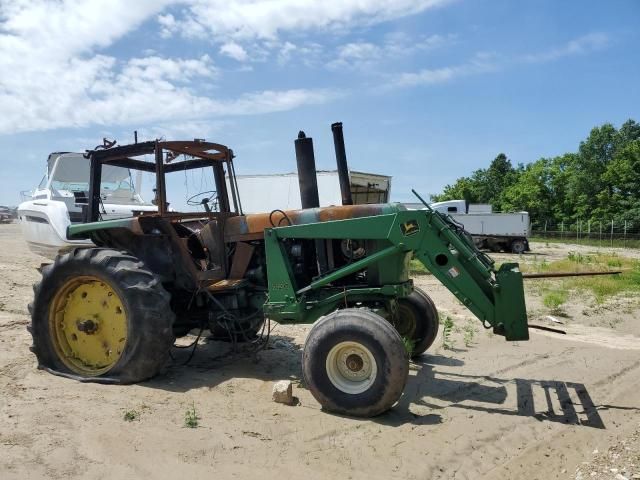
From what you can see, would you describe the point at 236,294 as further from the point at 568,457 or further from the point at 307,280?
the point at 568,457

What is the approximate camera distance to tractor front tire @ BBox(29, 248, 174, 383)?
216 inches

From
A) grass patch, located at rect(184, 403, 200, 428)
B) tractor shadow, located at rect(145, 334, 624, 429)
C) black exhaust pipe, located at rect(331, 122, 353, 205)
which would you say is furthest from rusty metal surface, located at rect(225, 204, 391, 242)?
grass patch, located at rect(184, 403, 200, 428)

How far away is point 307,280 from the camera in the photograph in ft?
20.1

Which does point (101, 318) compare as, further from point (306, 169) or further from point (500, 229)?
point (500, 229)

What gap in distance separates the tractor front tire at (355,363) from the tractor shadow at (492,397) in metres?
0.25

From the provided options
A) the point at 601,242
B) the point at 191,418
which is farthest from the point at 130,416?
the point at 601,242

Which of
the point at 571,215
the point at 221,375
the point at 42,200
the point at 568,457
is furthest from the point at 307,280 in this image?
the point at 571,215

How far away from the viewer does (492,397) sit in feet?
18.0

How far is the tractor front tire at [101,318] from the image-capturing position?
5496mm

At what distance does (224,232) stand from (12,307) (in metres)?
4.37

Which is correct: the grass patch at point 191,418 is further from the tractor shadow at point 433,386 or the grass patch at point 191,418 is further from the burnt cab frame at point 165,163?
the burnt cab frame at point 165,163

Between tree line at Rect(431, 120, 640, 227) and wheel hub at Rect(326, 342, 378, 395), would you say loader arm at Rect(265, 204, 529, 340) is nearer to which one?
wheel hub at Rect(326, 342, 378, 395)

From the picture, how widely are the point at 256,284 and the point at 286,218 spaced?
2.95ft


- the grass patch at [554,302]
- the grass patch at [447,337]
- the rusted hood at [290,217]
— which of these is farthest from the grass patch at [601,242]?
the rusted hood at [290,217]
